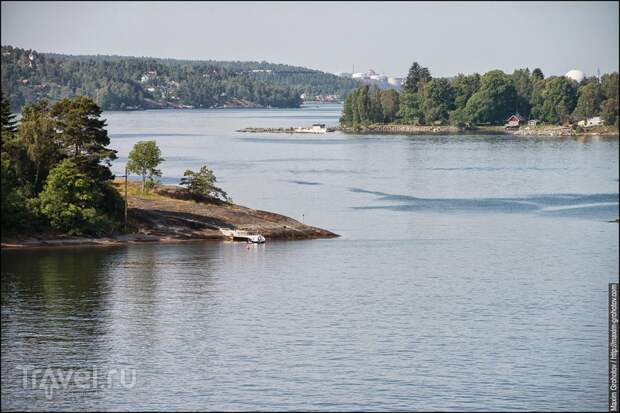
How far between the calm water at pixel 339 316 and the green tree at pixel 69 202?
139 inches

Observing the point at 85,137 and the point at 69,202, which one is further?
the point at 85,137

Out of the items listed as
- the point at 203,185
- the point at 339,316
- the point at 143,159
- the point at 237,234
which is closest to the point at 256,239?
the point at 237,234

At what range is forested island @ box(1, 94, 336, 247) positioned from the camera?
288 ft

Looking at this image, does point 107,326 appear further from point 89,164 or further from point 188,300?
point 89,164

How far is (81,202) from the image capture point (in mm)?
89375

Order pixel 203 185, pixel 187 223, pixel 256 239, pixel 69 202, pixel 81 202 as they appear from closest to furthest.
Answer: pixel 69 202 < pixel 81 202 < pixel 256 239 < pixel 187 223 < pixel 203 185

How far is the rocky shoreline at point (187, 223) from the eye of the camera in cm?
9088

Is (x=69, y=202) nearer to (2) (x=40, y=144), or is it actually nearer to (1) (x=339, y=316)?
(2) (x=40, y=144)

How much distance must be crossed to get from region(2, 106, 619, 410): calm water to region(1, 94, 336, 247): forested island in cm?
342

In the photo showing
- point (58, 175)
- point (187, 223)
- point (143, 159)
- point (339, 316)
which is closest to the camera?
point (339, 316)

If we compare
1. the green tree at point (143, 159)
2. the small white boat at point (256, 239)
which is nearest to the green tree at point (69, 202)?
the small white boat at point (256, 239)

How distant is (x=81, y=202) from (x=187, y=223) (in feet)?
33.1

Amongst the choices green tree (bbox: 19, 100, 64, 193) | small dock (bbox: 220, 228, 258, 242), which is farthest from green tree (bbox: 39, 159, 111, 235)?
small dock (bbox: 220, 228, 258, 242)

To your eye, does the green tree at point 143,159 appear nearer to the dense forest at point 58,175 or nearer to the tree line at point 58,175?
the tree line at point 58,175
